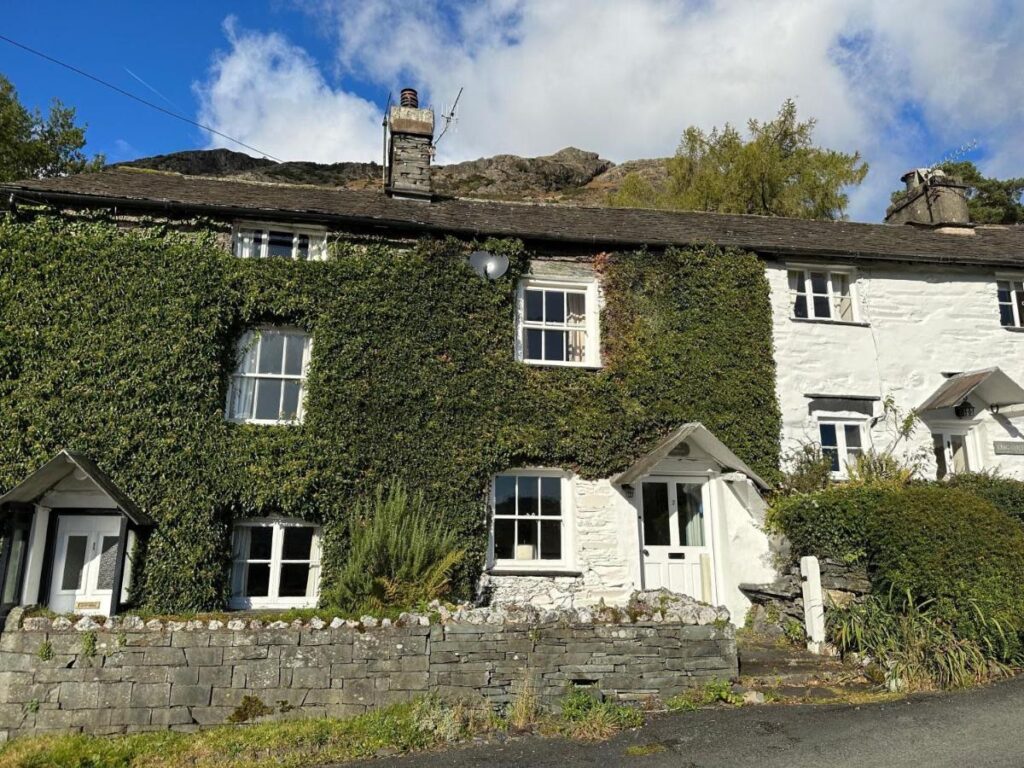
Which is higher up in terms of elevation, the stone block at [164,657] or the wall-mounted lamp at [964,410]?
the wall-mounted lamp at [964,410]

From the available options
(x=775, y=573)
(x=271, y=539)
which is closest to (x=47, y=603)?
(x=271, y=539)

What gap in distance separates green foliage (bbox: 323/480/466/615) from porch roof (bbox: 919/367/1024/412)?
9322 mm

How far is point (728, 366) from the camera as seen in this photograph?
42.0 ft

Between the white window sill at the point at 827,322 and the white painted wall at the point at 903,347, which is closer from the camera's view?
the white painted wall at the point at 903,347

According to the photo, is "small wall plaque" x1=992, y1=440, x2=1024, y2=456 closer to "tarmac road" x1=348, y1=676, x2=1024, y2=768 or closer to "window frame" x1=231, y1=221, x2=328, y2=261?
"tarmac road" x1=348, y1=676, x2=1024, y2=768

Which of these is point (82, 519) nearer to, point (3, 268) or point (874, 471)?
point (3, 268)

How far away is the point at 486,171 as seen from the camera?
219 feet

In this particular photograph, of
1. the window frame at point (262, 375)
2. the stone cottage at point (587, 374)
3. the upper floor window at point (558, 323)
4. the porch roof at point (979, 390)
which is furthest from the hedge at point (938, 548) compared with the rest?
the window frame at point (262, 375)

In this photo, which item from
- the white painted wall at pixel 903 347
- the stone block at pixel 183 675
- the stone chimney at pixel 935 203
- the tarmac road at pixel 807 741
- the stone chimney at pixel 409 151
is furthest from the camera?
the stone chimney at pixel 935 203

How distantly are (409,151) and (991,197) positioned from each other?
33.9 metres

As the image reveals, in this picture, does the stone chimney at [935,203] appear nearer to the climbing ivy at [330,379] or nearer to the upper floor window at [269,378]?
the climbing ivy at [330,379]

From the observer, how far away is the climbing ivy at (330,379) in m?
10.6

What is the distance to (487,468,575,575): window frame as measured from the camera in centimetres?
1146

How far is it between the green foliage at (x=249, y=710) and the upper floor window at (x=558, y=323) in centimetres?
698
